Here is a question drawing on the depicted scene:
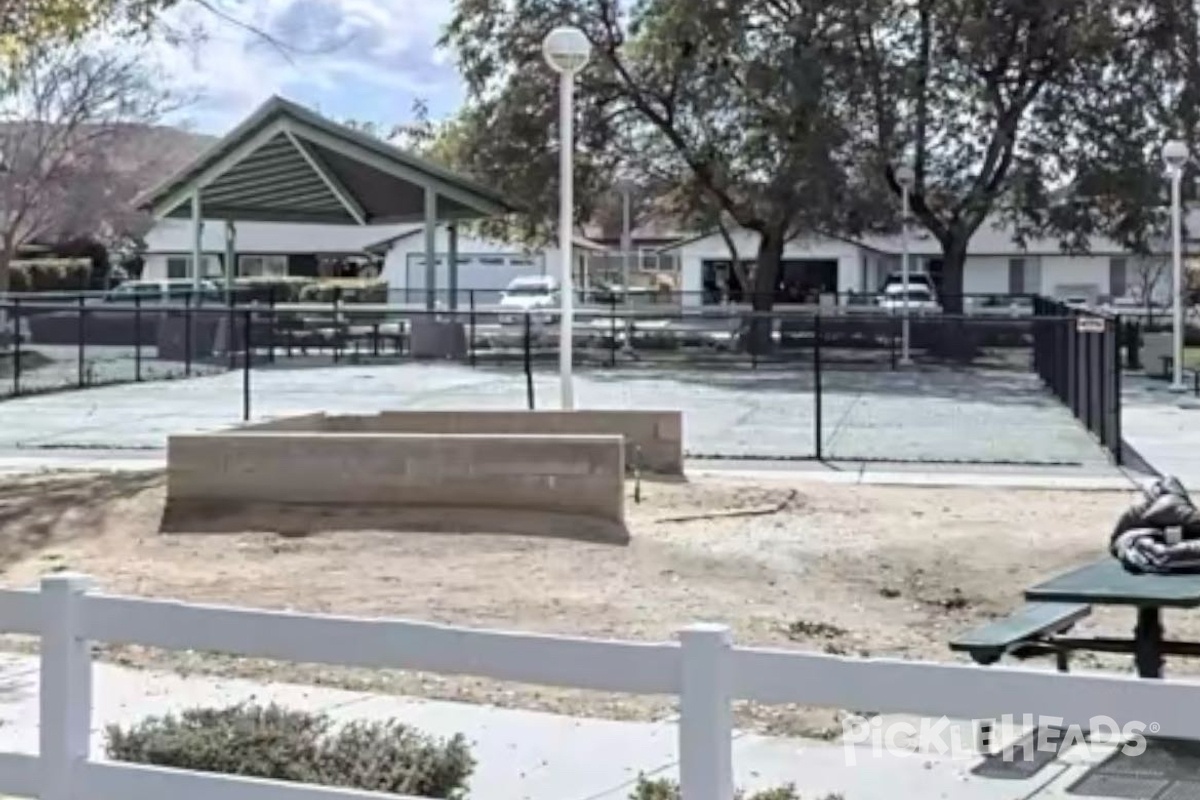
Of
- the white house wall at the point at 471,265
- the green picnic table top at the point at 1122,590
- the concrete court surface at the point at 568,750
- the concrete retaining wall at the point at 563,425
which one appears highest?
the white house wall at the point at 471,265

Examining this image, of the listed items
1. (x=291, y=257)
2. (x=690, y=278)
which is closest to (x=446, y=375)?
(x=690, y=278)

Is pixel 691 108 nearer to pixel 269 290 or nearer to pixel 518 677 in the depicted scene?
pixel 269 290

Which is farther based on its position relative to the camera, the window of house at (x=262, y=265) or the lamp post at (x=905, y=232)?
the window of house at (x=262, y=265)

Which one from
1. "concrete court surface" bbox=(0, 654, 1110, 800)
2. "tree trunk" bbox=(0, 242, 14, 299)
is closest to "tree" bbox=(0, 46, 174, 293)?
"tree trunk" bbox=(0, 242, 14, 299)

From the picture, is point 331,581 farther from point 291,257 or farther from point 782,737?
point 291,257

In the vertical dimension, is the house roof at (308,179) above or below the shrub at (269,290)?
above

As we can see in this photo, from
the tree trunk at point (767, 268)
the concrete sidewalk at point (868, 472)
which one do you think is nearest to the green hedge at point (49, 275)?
the tree trunk at point (767, 268)

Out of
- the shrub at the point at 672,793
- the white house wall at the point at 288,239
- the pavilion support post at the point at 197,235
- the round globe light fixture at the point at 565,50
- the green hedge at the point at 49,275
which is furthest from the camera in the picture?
the white house wall at the point at 288,239

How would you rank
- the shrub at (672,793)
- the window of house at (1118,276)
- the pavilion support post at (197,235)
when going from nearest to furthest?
the shrub at (672,793)
the pavilion support post at (197,235)
the window of house at (1118,276)

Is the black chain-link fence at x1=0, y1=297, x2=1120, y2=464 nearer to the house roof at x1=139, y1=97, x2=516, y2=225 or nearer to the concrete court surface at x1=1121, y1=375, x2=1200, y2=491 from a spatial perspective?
the concrete court surface at x1=1121, y1=375, x2=1200, y2=491

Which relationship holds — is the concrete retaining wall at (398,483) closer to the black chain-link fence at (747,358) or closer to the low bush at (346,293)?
the black chain-link fence at (747,358)

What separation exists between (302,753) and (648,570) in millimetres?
5024

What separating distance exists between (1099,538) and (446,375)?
1976 centimetres

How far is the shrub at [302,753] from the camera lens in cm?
546
